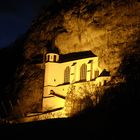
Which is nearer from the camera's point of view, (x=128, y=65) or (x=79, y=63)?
(x=128, y=65)

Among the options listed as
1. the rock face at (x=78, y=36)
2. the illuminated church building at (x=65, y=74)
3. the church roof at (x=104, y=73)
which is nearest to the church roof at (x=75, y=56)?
the illuminated church building at (x=65, y=74)

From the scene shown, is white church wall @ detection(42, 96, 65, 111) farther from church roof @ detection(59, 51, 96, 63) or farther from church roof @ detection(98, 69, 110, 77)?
church roof @ detection(98, 69, 110, 77)

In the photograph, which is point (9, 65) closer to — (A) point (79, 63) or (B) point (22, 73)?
(B) point (22, 73)

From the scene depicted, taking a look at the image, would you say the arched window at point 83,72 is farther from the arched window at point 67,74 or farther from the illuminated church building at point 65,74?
the arched window at point 67,74

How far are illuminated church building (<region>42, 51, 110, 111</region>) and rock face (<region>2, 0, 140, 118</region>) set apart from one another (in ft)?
3.30

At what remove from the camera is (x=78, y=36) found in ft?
210

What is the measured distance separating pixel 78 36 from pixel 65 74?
5602 mm

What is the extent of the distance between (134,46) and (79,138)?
20699mm

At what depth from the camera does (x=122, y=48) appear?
58.4 meters

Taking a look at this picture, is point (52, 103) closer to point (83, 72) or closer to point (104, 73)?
point (83, 72)

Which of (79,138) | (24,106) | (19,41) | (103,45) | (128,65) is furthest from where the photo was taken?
(19,41)

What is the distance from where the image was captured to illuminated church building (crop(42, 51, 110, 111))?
204 feet

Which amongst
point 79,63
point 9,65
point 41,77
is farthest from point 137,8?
point 9,65

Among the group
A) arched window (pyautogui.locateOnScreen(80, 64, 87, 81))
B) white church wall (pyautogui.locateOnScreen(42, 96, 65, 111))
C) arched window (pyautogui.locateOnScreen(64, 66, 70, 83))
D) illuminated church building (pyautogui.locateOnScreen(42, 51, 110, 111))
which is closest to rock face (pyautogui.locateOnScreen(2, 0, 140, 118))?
illuminated church building (pyautogui.locateOnScreen(42, 51, 110, 111))
